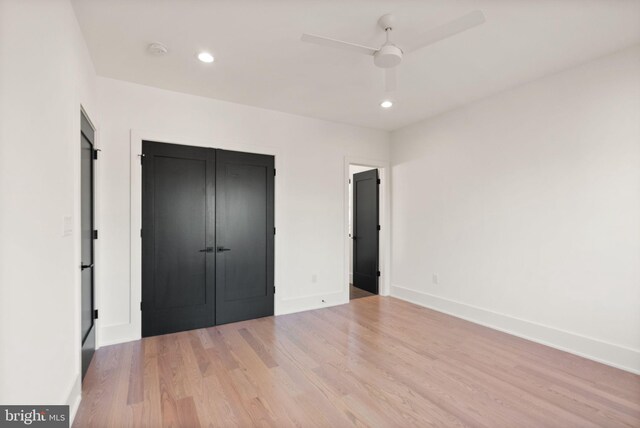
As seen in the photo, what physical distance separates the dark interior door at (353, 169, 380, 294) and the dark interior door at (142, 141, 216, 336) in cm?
282

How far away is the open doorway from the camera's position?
17.4ft

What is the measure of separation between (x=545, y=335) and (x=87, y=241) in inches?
184

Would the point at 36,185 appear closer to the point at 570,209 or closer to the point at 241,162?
the point at 241,162

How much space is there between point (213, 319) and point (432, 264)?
3.16m

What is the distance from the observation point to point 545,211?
10.5 ft

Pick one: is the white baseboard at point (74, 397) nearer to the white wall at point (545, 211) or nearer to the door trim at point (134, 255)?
the door trim at point (134, 255)

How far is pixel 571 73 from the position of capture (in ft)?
9.88

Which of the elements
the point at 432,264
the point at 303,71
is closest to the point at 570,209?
the point at 432,264

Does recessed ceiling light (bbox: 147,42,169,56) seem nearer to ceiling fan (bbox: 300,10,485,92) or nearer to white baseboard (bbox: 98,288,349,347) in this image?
ceiling fan (bbox: 300,10,485,92)

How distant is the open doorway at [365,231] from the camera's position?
5289mm

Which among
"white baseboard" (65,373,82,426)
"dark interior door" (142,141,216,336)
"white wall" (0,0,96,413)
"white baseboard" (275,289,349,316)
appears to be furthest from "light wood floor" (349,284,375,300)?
"white wall" (0,0,96,413)

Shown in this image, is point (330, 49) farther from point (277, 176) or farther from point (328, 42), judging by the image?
point (277, 176)

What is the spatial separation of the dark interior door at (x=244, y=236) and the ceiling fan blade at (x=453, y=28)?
8.11 feet

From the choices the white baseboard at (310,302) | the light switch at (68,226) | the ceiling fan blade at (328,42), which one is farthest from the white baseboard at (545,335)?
the light switch at (68,226)
